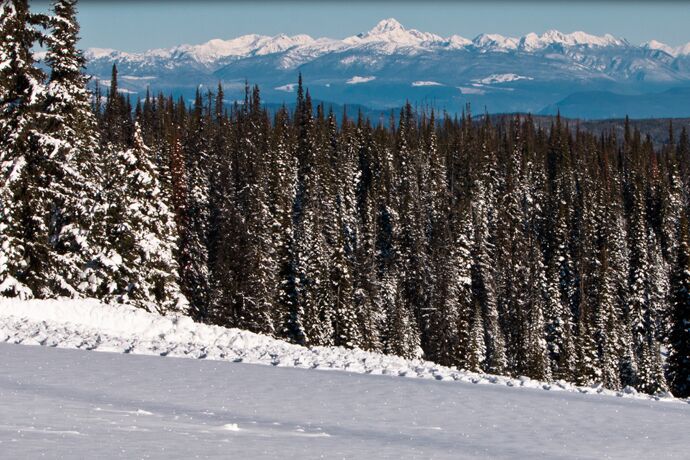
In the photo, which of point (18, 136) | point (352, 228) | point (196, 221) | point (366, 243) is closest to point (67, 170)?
point (18, 136)

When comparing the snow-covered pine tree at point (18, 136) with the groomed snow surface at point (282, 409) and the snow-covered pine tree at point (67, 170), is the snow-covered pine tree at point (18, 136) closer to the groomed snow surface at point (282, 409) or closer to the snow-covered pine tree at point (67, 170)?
the snow-covered pine tree at point (67, 170)

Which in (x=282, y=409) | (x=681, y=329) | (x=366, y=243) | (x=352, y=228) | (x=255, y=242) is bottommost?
(x=366, y=243)

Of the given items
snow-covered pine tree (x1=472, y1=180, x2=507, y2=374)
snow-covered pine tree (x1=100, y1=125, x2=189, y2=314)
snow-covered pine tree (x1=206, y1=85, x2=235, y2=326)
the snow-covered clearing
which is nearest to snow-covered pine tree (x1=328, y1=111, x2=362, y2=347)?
snow-covered pine tree (x1=206, y1=85, x2=235, y2=326)

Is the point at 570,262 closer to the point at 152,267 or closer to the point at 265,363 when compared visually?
the point at 152,267

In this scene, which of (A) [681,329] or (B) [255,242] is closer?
(A) [681,329]

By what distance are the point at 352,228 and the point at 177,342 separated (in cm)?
8764

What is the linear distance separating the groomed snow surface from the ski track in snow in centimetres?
10

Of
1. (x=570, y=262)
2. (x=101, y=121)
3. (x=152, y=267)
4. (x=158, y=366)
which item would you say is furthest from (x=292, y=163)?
(x=158, y=366)

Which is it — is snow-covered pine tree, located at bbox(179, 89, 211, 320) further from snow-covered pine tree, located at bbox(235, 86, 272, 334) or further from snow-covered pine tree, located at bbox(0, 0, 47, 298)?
snow-covered pine tree, located at bbox(0, 0, 47, 298)

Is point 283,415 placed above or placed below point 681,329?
above

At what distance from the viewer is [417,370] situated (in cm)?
2123

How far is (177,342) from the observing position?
2386cm

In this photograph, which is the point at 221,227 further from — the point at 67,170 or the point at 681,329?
the point at 67,170

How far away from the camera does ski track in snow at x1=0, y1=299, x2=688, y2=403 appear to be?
2075cm
